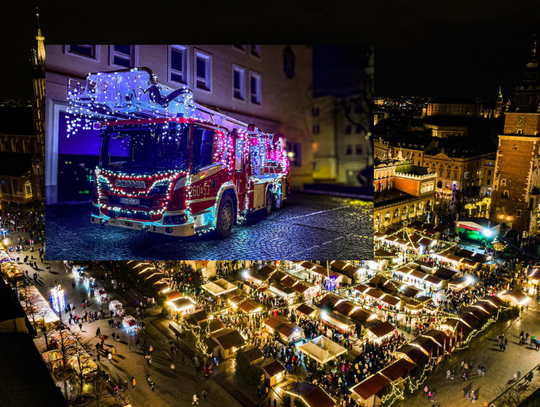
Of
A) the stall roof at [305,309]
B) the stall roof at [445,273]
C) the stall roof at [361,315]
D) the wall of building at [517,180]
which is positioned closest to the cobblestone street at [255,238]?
the stall roof at [361,315]

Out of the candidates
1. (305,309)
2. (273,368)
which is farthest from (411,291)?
(273,368)

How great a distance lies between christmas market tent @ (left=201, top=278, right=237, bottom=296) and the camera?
16625mm

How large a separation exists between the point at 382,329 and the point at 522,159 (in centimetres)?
2318

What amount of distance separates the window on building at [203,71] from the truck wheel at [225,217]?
2875mm

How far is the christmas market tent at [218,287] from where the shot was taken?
16625mm

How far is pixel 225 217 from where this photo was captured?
1119 cm

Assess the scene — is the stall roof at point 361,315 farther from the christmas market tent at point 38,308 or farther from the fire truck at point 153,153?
the christmas market tent at point 38,308

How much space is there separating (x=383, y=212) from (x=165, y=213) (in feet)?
67.5

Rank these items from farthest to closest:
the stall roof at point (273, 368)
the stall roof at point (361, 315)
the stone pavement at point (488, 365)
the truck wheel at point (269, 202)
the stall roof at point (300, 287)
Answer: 1. the stall roof at point (300, 287)
2. the stall roof at point (361, 315)
3. the truck wheel at point (269, 202)
4. the stall roof at point (273, 368)
5. the stone pavement at point (488, 365)

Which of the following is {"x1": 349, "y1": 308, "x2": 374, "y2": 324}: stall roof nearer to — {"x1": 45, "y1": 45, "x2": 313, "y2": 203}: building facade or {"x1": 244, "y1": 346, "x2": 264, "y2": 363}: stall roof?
{"x1": 244, "y1": 346, "x2": 264, "y2": 363}: stall roof

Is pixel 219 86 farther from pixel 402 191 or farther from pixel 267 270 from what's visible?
pixel 402 191

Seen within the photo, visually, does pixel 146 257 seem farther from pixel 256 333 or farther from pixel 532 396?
pixel 532 396

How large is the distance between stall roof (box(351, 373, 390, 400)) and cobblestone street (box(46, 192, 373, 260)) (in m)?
3.26

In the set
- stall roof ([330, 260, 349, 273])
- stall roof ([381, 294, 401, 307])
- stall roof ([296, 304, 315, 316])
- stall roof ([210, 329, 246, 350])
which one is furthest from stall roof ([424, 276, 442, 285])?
stall roof ([210, 329, 246, 350])
